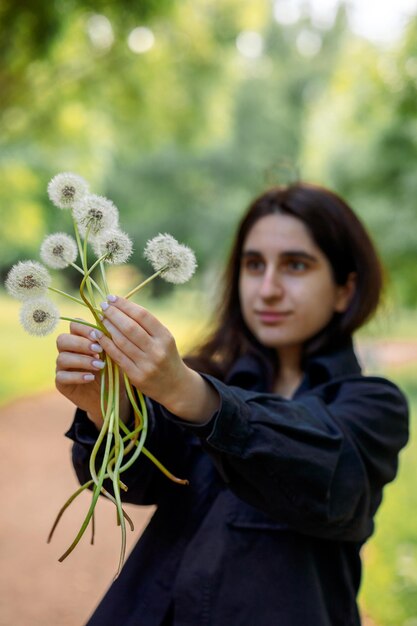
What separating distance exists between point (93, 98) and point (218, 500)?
9584 millimetres

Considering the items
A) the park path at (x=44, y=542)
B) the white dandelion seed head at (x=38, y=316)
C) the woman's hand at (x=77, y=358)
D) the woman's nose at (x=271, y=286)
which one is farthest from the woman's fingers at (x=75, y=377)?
the park path at (x=44, y=542)

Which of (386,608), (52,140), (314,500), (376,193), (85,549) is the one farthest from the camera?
(376,193)

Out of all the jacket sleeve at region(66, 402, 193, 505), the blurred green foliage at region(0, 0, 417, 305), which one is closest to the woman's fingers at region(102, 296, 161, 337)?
the jacket sleeve at region(66, 402, 193, 505)

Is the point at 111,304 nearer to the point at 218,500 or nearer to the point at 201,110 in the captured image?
the point at 218,500

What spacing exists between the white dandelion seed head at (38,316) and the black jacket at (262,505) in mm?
322

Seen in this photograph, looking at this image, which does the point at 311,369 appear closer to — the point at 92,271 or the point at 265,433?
the point at 265,433

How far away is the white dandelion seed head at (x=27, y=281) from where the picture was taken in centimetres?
123

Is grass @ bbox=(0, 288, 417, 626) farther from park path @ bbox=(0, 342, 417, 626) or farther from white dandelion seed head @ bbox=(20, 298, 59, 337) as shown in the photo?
white dandelion seed head @ bbox=(20, 298, 59, 337)

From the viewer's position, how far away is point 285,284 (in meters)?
2.00

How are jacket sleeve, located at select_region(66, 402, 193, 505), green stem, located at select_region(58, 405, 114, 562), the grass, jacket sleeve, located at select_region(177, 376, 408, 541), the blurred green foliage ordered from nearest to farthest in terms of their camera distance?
green stem, located at select_region(58, 405, 114, 562) → jacket sleeve, located at select_region(177, 376, 408, 541) → jacket sleeve, located at select_region(66, 402, 193, 505) → the grass → the blurred green foliage

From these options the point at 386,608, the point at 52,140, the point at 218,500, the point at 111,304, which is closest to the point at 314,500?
the point at 218,500

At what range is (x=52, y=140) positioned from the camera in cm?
1034

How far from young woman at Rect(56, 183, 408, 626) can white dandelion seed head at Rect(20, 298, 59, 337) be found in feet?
0.23

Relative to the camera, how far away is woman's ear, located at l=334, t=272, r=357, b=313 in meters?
2.18
